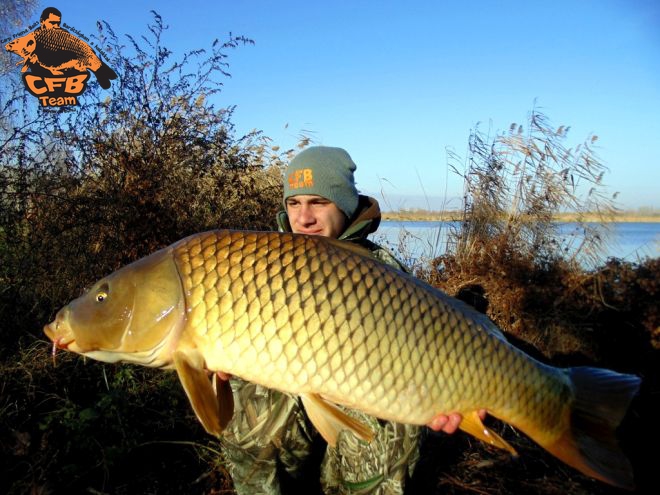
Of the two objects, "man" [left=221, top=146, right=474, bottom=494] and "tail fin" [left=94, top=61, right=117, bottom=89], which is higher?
"tail fin" [left=94, top=61, right=117, bottom=89]

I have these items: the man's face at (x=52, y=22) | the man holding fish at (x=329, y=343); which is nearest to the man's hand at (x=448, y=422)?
the man holding fish at (x=329, y=343)

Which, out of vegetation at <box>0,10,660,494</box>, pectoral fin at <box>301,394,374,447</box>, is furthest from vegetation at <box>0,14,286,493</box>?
pectoral fin at <box>301,394,374,447</box>

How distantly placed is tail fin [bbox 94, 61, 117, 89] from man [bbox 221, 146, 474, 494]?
2.22 meters

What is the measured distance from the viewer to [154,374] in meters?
2.69

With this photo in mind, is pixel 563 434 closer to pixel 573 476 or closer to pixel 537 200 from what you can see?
pixel 573 476

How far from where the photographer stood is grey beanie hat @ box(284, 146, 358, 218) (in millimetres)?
2158

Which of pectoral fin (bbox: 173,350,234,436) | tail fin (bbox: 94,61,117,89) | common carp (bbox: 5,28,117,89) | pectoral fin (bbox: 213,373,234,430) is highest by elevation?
common carp (bbox: 5,28,117,89)

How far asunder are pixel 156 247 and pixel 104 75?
1423mm

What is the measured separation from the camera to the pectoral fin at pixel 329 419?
142cm

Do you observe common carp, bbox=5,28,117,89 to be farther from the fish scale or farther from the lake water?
the fish scale

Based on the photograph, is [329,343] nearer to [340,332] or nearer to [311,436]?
[340,332]

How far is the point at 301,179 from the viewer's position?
218 centimetres
